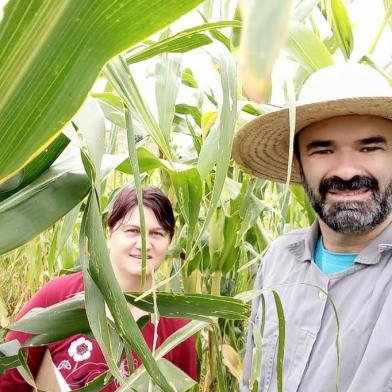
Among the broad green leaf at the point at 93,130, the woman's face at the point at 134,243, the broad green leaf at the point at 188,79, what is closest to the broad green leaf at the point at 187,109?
the broad green leaf at the point at 188,79

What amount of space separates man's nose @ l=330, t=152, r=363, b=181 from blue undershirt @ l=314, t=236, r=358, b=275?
149mm

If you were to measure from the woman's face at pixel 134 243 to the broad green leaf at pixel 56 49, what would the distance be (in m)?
0.70

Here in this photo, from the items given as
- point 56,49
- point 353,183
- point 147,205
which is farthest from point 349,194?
point 56,49

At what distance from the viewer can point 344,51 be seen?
2.74 ft

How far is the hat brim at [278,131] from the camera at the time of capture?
0.79 metres

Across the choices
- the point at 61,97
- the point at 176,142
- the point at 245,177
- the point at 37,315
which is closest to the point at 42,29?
the point at 61,97

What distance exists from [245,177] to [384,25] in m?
0.41

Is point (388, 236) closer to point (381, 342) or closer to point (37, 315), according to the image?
point (381, 342)

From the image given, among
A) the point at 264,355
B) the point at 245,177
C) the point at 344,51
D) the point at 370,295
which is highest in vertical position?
the point at 344,51

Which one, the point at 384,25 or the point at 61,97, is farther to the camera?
the point at 384,25

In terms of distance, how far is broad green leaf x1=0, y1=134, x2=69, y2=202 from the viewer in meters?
0.40

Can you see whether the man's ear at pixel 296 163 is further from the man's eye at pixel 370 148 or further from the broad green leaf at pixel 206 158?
the broad green leaf at pixel 206 158

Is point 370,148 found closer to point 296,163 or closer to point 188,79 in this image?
point 296,163

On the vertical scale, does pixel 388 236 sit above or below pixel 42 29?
below
